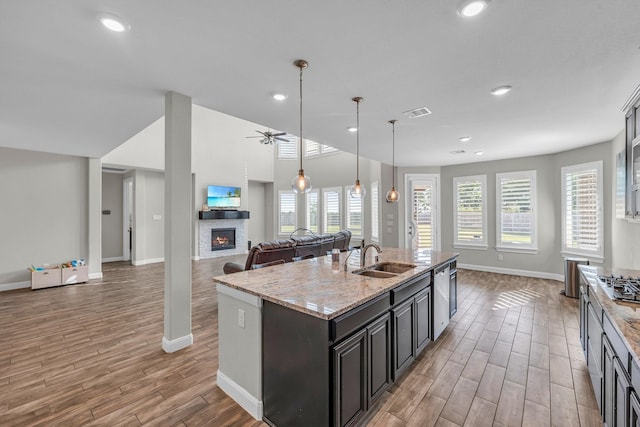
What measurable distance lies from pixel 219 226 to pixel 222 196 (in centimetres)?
95

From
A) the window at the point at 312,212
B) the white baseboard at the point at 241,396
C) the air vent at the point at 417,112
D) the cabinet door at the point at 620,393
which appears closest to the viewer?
the cabinet door at the point at 620,393

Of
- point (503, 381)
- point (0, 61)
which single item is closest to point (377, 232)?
point (503, 381)

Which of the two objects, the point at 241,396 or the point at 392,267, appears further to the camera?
the point at 392,267

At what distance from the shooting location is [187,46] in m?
2.01

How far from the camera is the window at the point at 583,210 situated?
484cm

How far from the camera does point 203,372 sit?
251 centimetres

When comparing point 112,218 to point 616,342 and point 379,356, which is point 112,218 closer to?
point 379,356

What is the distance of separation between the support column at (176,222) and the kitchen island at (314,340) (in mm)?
871

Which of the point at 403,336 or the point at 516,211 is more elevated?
the point at 516,211

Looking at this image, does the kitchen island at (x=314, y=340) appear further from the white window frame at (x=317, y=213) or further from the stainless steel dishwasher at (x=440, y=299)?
the white window frame at (x=317, y=213)

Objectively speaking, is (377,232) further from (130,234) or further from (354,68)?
(130,234)

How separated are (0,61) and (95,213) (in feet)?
14.6

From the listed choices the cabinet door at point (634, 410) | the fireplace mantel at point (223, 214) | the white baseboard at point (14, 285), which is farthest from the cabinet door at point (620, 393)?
the fireplace mantel at point (223, 214)

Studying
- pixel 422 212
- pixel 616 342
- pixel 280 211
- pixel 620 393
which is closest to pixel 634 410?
pixel 620 393
